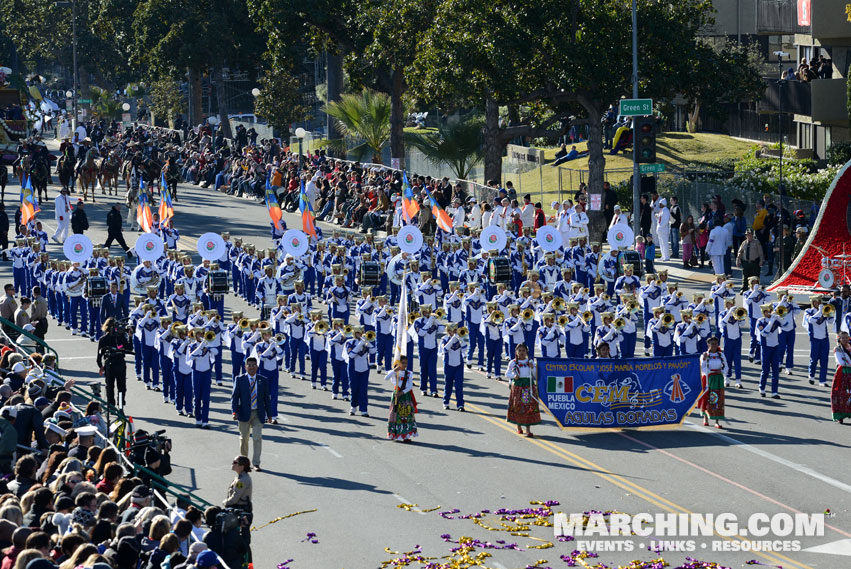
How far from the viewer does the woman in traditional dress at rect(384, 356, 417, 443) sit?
22391mm

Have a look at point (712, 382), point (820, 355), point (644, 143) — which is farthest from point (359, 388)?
point (644, 143)

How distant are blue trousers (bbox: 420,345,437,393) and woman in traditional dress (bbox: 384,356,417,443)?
3.26 meters

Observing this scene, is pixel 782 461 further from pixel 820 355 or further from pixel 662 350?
pixel 662 350

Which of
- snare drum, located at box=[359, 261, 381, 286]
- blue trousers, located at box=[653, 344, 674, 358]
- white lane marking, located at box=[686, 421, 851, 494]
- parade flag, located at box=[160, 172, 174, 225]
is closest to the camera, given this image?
white lane marking, located at box=[686, 421, 851, 494]

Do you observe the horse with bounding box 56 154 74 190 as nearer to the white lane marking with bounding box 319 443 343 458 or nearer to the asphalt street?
the asphalt street

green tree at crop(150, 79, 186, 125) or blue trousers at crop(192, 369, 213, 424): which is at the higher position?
green tree at crop(150, 79, 186, 125)

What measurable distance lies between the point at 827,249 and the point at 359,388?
48.8 feet

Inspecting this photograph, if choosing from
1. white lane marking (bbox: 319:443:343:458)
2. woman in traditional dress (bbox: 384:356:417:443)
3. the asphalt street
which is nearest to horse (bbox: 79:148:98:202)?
the asphalt street

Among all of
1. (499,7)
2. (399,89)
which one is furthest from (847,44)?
(399,89)

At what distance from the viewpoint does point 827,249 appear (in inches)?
1328

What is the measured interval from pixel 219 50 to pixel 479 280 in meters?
39.7

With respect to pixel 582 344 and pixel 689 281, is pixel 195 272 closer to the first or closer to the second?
pixel 582 344

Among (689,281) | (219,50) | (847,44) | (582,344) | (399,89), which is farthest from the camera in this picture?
(219,50)

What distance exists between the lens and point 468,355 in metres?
28.7
